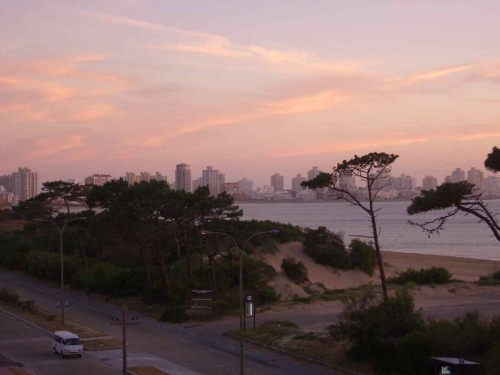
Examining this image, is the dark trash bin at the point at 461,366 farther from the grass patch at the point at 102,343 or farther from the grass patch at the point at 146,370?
the grass patch at the point at 102,343

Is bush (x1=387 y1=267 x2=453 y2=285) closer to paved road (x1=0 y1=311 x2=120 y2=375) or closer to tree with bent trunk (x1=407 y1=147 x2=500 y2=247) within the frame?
tree with bent trunk (x1=407 y1=147 x2=500 y2=247)

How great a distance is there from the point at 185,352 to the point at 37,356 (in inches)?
271

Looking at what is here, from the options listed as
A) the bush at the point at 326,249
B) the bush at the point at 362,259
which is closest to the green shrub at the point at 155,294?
the bush at the point at 326,249

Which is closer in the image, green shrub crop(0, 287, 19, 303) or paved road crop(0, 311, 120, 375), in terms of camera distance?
paved road crop(0, 311, 120, 375)

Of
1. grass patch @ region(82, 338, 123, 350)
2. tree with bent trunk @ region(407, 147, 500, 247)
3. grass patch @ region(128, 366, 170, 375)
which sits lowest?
grass patch @ region(82, 338, 123, 350)

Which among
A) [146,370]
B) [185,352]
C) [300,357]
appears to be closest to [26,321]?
[185,352]

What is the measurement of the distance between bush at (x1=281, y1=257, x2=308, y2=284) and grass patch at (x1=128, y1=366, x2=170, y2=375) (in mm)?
33483

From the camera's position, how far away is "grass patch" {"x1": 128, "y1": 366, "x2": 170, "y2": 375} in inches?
1176

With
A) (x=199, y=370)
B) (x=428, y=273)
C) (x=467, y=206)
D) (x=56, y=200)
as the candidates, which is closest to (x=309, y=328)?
(x=199, y=370)

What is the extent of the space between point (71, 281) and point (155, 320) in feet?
66.9

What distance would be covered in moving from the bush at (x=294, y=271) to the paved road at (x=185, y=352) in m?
18.4

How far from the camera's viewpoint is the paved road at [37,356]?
30.5 meters

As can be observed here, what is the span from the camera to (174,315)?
147 ft

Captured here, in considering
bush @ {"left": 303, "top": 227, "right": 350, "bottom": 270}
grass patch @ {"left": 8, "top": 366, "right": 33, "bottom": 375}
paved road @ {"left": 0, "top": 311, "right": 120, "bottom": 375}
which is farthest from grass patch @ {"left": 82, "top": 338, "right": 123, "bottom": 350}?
bush @ {"left": 303, "top": 227, "right": 350, "bottom": 270}
